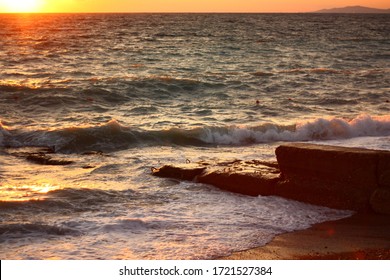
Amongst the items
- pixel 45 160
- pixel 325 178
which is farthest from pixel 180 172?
pixel 45 160

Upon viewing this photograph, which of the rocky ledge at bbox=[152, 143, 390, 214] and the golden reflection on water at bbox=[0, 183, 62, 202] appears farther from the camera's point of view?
the golden reflection on water at bbox=[0, 183, 62, 202]

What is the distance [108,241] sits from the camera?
7.11 m

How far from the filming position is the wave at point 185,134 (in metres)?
14.2

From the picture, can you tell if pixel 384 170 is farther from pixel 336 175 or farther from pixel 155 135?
pixel 155 135

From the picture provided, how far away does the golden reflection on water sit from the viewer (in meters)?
8.77

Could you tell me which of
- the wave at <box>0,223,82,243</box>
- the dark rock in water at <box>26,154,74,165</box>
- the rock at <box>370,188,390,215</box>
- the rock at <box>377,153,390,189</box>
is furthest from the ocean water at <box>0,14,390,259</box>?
the rock at <box>377,153,390,189</box>

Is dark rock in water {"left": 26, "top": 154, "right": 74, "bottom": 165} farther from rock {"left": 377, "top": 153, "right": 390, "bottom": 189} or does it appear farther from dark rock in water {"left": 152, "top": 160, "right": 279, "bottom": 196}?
rock {"left": 377, "top": 153, "right": 390, "bottom": 189}

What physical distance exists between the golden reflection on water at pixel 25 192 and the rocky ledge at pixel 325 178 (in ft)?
8.74

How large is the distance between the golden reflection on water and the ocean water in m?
0.02

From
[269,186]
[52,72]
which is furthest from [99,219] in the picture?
[52,72]

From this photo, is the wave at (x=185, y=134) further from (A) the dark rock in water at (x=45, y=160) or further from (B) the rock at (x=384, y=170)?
(B) the rock at (x=384, y=170)

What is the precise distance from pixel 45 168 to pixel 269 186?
432 cm

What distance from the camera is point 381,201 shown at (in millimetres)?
8250
